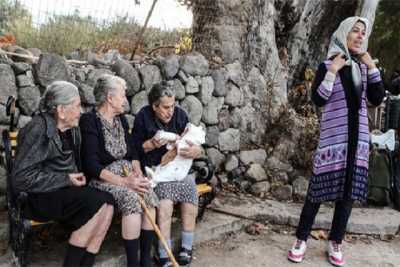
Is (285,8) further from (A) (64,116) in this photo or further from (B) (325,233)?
(A) (64,116)

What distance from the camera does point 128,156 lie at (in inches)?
143

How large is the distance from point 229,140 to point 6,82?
277cm

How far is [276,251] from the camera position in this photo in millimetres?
4258

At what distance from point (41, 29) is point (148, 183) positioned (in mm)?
2598

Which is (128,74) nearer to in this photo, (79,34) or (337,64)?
(79,34)

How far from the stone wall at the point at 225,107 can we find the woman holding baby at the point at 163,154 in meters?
0.77

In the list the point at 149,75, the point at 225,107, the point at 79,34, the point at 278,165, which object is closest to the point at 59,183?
the point at 149,75

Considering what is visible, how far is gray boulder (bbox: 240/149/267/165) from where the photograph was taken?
576cm

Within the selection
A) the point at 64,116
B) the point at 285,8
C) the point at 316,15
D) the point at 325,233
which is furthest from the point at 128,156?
the point at 316,15

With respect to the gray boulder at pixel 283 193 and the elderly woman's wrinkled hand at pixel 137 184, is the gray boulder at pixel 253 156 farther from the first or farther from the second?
the elderly woman's wrinkled hand at pixel 137 184

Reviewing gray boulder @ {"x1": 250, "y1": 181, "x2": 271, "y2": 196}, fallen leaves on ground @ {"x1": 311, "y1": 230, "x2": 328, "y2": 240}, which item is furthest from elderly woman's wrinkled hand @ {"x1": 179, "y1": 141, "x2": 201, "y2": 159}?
gray boulder @ {"x1": 250, "y1": 181, "x2": 271, "y2": 196}

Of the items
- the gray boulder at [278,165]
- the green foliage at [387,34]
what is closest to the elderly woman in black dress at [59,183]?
the gray boulder at [278,165]

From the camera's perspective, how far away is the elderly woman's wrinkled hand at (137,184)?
3.34 meters

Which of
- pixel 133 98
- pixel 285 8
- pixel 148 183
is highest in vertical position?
pixel 285 8
